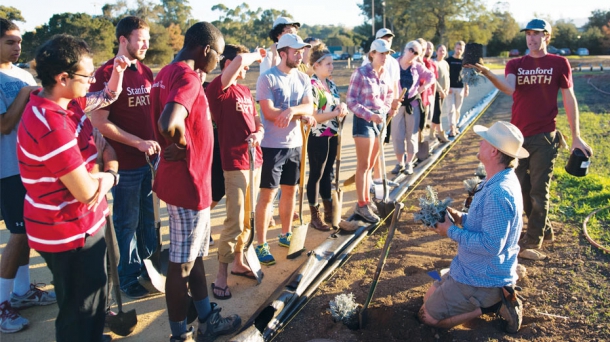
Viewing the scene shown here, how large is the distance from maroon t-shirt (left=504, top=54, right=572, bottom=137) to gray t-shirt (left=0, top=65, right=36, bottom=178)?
465cm

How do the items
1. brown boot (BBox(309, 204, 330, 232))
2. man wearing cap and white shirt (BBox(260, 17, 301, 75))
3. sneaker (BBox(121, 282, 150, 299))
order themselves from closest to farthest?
sneaker (BBox(121, 282, 150, 299)) < man wearing cap and white shirt (BBox(260, 17, 301, 75)) < brown boot (BBox(309, 204, 330, 232))

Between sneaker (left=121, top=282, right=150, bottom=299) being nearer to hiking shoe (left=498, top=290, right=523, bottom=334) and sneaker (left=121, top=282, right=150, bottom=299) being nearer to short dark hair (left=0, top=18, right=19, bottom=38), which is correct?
short dark hair (left=0, top=18, right=19, bottom=38)

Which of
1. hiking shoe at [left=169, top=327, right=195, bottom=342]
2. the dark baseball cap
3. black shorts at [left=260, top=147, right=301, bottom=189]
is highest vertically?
the dark baseball cap

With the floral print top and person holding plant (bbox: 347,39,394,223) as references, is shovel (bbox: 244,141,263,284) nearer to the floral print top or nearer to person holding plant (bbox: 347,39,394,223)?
the floral print top

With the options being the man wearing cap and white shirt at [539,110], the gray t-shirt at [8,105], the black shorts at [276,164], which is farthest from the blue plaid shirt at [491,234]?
the gray t-shirt at [8,105]

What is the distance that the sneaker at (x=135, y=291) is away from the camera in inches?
170

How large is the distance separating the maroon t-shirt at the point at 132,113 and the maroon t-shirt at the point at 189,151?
2.94 feet

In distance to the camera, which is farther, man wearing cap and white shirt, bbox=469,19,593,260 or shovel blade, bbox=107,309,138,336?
man wearing cap and white shirt, bbox=469,19,593,260

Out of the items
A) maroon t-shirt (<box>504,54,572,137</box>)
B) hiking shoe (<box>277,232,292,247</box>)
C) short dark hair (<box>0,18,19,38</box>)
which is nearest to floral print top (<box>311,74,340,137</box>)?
hiking shoe (<box>277,232,292,247</box>)

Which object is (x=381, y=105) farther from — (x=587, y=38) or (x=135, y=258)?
(x=587, y=38)

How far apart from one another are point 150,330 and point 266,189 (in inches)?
66.6

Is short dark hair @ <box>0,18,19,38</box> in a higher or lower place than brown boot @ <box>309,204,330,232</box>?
higher

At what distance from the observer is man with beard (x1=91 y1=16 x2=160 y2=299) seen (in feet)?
13.0

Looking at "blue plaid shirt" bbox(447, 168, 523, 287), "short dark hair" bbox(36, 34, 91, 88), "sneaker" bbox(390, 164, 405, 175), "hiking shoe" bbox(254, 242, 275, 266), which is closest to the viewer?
"short dark hair" bbox(36, 34, 91, 88)
